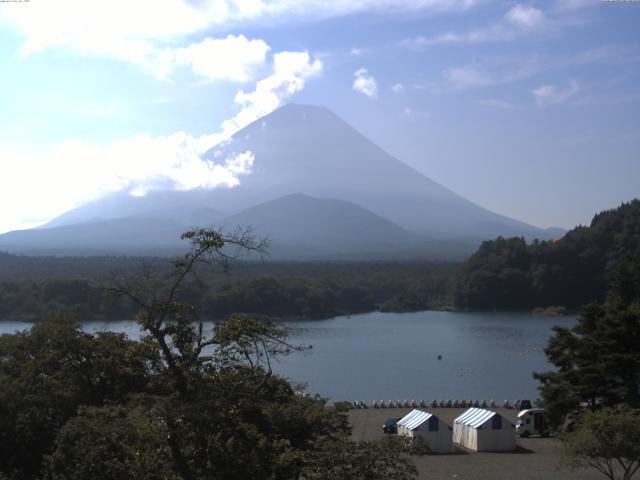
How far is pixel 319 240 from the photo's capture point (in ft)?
367

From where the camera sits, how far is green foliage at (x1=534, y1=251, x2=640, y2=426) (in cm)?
1063

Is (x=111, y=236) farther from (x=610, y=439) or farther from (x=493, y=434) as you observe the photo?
(x=610, y=439)

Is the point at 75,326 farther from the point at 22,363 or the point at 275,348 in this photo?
the point at 275,348

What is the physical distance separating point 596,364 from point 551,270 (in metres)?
28.3

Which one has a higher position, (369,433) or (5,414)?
(5,414)

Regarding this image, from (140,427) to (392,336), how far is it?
81.3ft

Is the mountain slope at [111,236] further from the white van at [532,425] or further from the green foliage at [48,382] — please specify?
the green foliage at [48,382]

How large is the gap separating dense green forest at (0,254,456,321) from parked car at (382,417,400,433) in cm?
1124

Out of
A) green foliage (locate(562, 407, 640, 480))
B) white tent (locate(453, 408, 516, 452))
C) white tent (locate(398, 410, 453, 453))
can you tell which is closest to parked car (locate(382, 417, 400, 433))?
white tent (locate(398, 410, 453, 453))

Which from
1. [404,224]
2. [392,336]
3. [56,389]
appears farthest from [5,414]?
[404,224]

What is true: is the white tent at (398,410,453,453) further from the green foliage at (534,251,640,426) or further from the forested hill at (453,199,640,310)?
the forested hill at (453,199,640,310)

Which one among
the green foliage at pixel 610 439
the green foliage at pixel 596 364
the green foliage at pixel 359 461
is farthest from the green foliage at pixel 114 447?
the green foliage at pixel 596 364

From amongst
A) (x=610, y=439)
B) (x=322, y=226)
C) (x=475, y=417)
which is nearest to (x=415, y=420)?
(x=475, y=417)

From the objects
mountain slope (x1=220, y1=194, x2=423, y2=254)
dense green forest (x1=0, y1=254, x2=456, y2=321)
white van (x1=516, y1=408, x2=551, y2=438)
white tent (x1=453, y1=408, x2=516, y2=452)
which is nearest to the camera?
white tent (x1=453, y1=408, x2=516, y2=452)
